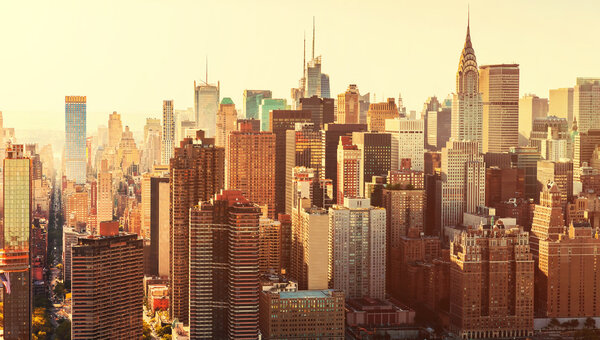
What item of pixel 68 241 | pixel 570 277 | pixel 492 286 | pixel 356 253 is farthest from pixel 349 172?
pixel 68 241

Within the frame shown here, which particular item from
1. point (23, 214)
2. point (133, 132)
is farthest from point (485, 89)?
point (23, 214)

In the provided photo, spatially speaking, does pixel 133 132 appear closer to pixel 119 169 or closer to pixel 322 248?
pixel 119 169

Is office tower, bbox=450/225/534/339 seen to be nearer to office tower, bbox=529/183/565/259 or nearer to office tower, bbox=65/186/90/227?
office tower, bbox=529/183/565/259

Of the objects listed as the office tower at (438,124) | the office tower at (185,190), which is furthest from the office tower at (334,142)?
the office tower at (438,124)

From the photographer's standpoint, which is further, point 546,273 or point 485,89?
point 485,89

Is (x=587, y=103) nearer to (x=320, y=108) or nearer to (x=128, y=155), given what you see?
(x=320, y=108)

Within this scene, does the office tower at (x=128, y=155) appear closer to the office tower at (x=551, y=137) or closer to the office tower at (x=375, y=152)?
the office tower at (x=375, y=152)

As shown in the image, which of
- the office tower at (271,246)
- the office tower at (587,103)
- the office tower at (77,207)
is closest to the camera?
the office tower at (271,246)
